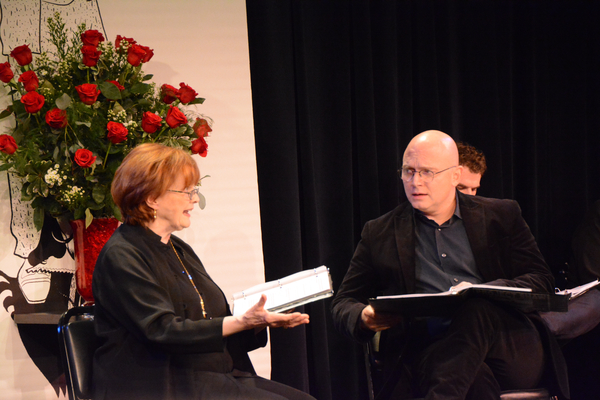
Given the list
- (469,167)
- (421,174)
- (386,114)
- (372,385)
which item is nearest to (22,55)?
(421,174)

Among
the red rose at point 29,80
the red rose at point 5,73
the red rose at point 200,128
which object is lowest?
the red rose at point 200,128

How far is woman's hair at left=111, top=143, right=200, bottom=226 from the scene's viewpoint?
6.29 ft

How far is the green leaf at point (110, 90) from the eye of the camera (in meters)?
2.41

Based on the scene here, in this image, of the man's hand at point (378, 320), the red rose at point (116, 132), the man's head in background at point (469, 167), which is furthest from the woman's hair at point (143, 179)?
the man's head in background at point (469, 167)

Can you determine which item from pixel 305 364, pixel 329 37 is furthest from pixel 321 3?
pixel 305 364

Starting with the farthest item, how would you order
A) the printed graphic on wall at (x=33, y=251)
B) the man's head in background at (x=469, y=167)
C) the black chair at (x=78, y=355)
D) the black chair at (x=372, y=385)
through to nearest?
the man's head in background at (x=469, y=167) → the printed graphic on wall at (x=33, y=251) → the black chair at (x=372, y=385) → the black chair at (x=78, y=355)

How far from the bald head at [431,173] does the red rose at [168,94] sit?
44.2 inches

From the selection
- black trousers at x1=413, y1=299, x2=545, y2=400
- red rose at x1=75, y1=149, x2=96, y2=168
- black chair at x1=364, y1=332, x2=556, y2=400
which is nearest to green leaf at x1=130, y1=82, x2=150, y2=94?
red rose at x1=75, y1=149, x2=96, y2=168

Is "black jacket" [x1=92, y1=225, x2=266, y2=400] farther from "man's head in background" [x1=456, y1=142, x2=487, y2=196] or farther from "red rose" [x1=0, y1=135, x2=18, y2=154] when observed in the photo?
"man's head in background" [x1=456, y1=142, x2=487, y2=196]

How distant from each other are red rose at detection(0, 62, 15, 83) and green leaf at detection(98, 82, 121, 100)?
0.40 m

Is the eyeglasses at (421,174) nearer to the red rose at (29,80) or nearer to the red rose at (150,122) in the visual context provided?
the red rose at (150,122)

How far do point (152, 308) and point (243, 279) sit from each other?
4.34 ft

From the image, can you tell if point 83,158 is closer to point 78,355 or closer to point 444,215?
point 78,355

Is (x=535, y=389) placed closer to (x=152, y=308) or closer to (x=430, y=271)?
(x=430, y=271)
